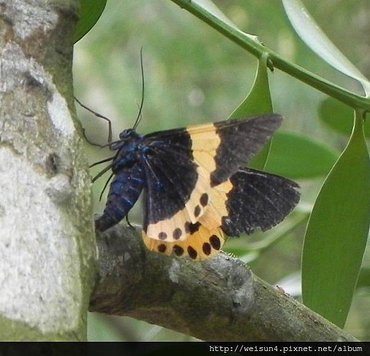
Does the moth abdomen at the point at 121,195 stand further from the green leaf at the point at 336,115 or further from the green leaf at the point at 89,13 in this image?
the green leaf at the point at 336,115

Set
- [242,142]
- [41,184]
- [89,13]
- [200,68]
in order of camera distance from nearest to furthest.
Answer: [41,184] < [242,142] < [89,13] < [200,68]

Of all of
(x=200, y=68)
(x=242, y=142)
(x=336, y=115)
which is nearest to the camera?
(x=242, y=142)

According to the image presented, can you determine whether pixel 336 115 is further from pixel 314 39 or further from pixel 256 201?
pixel 256 201

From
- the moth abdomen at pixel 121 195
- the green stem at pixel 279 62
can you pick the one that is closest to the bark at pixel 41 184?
the moth abdomen at pixel 121 195

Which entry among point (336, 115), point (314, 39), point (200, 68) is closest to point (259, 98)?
point (314, 39)

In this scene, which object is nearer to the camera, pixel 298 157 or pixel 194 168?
pixel 194 168

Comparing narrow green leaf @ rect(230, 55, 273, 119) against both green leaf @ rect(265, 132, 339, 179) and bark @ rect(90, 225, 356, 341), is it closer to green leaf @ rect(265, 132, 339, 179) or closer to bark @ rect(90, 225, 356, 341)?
A: bark @ rect(90, 225, 356, 341)
